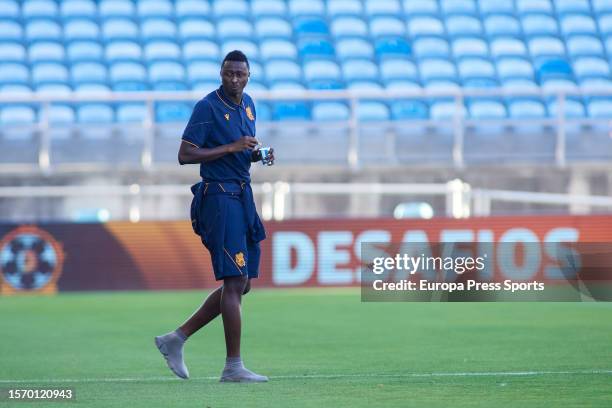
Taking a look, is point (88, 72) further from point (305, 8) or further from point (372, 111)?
point (372, 111)

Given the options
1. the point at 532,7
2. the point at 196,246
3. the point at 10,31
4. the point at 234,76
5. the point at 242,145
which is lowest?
the point at 196,246

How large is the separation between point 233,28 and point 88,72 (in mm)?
3036

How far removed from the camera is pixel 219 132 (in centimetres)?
723

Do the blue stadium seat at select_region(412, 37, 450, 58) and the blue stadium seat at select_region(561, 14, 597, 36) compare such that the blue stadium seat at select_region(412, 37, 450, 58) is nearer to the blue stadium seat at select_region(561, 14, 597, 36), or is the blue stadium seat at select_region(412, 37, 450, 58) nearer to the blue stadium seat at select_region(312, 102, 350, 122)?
the blue stadium seat at select_region(312, 102, 350, 122)

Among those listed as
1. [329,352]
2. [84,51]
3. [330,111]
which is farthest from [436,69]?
[329,352]

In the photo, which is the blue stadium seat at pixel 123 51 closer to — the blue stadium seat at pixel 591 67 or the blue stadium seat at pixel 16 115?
the blue stadium seat at pixel 16 115

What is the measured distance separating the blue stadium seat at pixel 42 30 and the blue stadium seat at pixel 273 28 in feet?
12.5

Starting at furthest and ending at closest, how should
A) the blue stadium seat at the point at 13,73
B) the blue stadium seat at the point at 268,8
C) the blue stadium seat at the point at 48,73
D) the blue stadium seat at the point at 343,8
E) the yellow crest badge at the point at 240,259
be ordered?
the blue stadium seat at the point at 343,8 < the blue stadium seat at the point at 268,8 < the blue stadium seat at the point at 48,73 < the blue stadium seat at the point at 13,73 < the yellow crest badge at the point at 240,259

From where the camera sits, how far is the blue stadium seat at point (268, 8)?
24.4 metres

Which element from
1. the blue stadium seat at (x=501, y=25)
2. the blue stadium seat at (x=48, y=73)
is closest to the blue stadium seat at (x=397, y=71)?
the blue stadium seat at (x=501, y=25)

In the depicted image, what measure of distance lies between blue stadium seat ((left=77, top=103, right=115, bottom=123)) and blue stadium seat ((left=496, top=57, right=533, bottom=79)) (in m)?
7.47

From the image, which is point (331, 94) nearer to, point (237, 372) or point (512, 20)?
point (512, 20)

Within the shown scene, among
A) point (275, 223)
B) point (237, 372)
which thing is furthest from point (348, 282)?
point (237, 372)

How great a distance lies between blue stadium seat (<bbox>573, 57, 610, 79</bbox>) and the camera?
23.5 m
